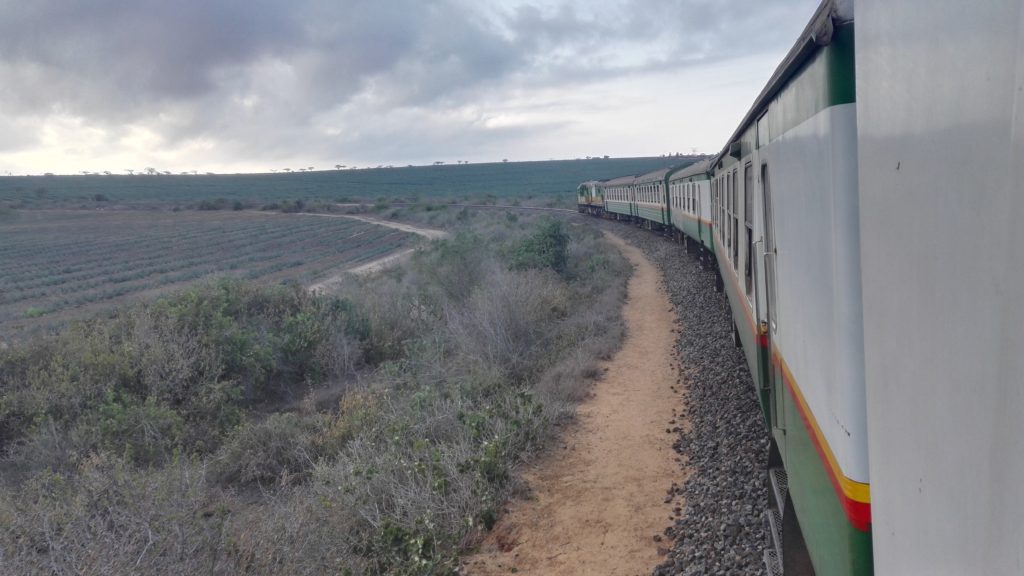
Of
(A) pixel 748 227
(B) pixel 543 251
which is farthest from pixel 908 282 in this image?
(B) pixel 543 251

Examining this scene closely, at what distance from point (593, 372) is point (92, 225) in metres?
63.8

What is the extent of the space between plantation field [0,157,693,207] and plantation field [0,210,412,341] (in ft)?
135

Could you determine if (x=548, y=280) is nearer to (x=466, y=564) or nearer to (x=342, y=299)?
(x=342, y=299)

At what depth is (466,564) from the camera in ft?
19.2

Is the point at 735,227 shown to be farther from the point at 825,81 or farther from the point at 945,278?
the point at 945,278

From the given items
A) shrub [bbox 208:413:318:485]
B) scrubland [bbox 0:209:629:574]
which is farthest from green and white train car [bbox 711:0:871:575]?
shrub [bbox 208:413:318:485]

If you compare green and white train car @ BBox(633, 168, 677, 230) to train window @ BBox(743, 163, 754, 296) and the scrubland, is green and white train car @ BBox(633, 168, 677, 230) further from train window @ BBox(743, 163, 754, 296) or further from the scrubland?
train window @ BBox(743, 163, 754, 296)

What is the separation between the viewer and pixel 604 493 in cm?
685

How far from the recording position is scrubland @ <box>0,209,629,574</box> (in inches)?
205

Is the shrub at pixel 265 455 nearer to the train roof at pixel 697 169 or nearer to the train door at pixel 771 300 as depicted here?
the train door at pixel 771 300

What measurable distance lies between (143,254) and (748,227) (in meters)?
42.7

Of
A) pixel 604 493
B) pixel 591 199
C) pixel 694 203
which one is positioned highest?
pixel 591 199

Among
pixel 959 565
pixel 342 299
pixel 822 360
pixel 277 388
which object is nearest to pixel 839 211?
pixel 822 360

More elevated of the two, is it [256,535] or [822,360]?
[822,360]
